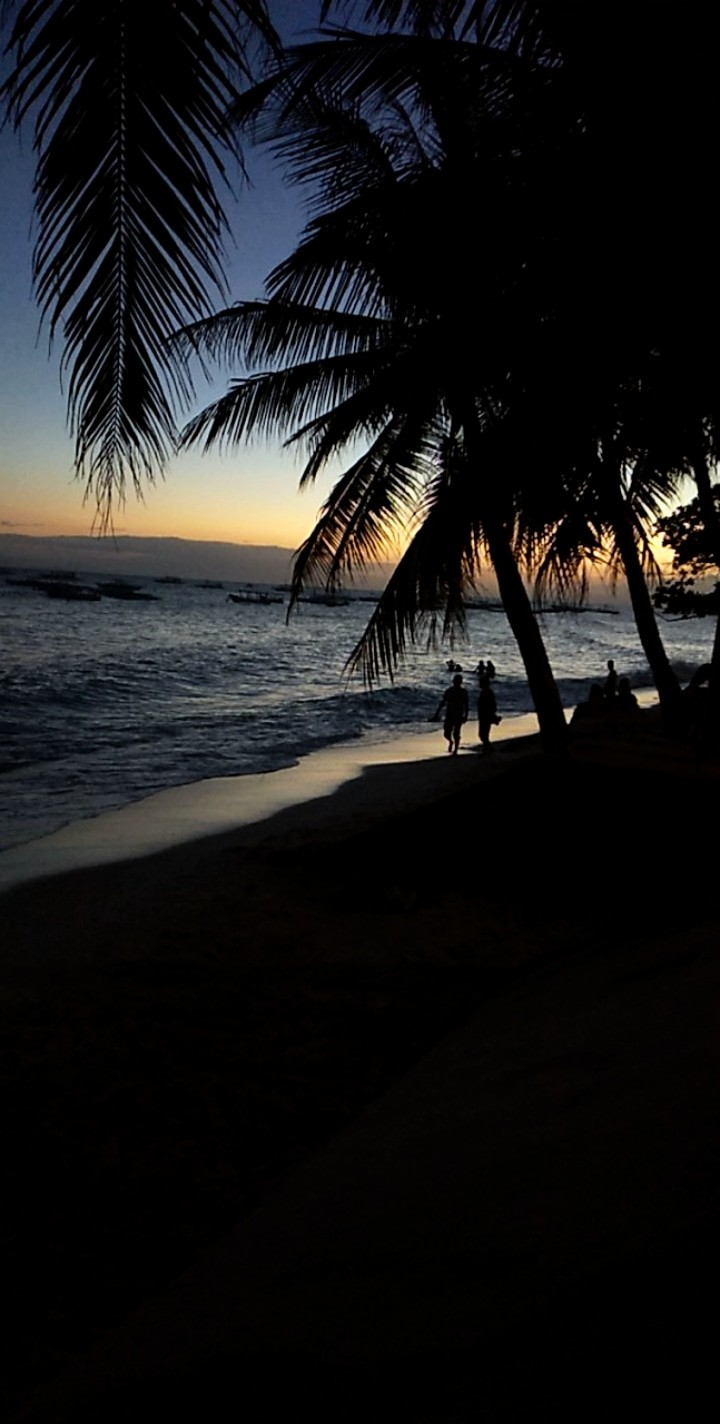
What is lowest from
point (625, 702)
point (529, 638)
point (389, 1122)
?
point (389, 1122)

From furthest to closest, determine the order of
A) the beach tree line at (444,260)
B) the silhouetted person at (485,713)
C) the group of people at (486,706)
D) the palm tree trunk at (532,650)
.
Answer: the silhouetted person at (485,713), the group of people at (486,706), the palm tree trunk at (532,650), the beach tree line at (444,260)

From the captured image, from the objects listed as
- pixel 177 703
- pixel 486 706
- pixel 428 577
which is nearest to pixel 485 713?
pixel 486 706

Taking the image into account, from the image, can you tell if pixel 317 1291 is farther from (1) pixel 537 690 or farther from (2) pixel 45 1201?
(1) pixel 537 690

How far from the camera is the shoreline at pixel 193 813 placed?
354 inches

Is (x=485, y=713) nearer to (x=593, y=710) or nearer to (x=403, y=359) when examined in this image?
(x=593, y=710)

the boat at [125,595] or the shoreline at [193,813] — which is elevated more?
the boat at [125,595]

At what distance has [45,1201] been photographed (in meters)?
3.02

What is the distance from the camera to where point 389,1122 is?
3.16m

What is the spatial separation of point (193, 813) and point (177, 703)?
1446 cm

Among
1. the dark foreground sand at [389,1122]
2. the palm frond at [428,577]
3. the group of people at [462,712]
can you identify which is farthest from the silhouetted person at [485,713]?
the dark foreground sand at [389,1122]

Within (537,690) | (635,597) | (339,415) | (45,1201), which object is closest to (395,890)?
(537,690)

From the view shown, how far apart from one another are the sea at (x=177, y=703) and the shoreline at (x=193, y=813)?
48 centimetres

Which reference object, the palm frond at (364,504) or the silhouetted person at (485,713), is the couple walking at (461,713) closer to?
the silhouetted person at (485,713)

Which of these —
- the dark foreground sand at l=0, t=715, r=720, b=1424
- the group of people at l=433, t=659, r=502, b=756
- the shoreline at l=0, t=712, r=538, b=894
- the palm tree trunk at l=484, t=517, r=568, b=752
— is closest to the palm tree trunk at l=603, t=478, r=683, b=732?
the palm tree trunk at l=484, t=517, r=568, b=752
